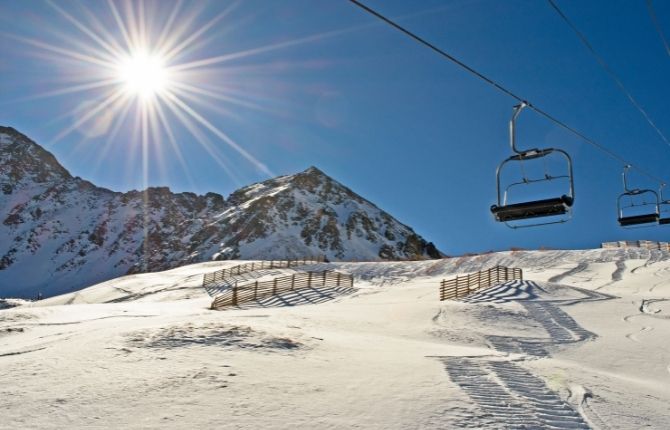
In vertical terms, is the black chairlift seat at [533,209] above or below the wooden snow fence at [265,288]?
above

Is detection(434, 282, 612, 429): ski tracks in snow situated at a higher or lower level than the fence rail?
lower

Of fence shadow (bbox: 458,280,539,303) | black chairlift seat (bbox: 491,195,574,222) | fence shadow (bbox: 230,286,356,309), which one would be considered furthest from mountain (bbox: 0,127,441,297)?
black chairlift seat (bbox: 491,195,574,222)

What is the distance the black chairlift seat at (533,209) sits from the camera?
973 centimetres

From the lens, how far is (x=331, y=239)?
116 m

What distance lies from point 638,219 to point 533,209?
23.0 ft

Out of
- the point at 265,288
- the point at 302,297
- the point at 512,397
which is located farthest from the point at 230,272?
the point at 512,397

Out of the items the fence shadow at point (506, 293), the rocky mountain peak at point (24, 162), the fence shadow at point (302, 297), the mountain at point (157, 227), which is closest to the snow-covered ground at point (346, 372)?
the fence shadow at point (506, 293)

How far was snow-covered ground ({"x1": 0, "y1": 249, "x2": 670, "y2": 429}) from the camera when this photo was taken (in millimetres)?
6227

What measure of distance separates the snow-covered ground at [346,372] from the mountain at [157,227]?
3459 inches

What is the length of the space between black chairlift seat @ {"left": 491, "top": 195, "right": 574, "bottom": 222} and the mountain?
306 ft

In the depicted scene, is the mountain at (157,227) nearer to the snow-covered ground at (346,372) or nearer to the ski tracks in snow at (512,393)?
the snow-covered ground at (346,372)

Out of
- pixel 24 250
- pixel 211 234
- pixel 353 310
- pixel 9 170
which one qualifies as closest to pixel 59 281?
pixel 24 250

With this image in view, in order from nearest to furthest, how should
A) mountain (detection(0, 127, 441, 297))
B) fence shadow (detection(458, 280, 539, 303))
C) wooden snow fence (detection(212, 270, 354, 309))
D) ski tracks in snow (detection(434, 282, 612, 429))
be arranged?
ski tracks in snow (detection(434, 282, 612, 429)) → fence shadow (detection(458, 280, 539, 303)) → wooden snow fence (detection(212, 270, 354, 309)) → mountain (detection(0, 127, 441, 297))

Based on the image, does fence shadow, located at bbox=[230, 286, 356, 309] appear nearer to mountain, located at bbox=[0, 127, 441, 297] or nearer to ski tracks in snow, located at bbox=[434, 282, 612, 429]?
ski tracks in snow, located at bbox=[434, 282, 612, 429]
